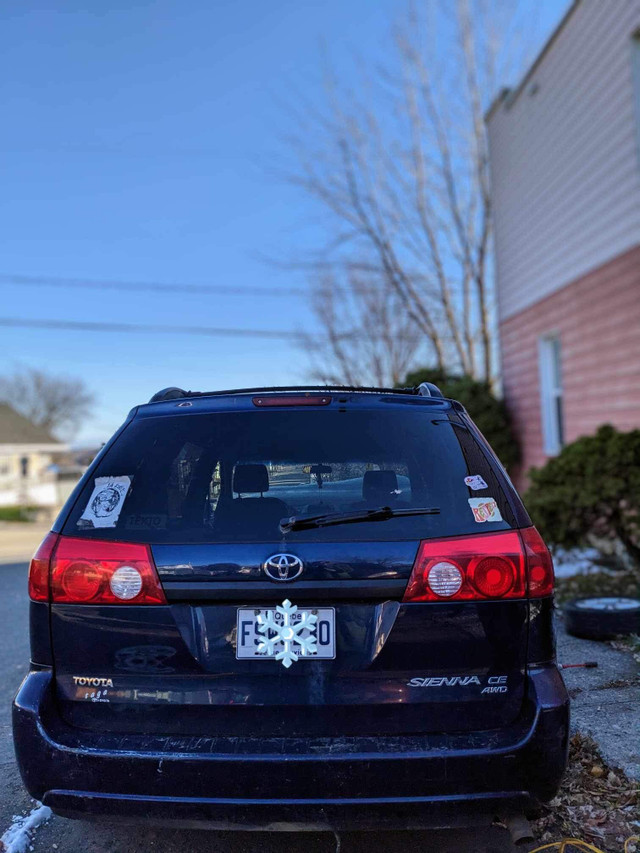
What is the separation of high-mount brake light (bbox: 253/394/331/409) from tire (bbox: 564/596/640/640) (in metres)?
3.20

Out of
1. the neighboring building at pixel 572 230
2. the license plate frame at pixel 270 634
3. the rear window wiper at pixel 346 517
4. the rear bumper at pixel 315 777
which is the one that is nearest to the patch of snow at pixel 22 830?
the rear bumper at pixel 315 777

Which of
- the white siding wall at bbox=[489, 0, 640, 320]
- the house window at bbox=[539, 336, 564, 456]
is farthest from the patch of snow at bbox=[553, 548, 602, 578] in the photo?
the white siding wall at bbox=[489, 0, 640, 320]

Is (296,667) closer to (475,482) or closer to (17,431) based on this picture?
(475,482)

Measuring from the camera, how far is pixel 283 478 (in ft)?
8.79

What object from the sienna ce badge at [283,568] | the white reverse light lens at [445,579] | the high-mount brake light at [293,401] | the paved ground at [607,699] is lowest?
the paved ground at [607,699]

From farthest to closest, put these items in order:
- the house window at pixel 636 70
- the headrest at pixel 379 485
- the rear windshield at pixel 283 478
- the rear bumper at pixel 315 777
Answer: the house window at pixel 636 70
the headrest at pixel 379 485
the rear windshield at pixel 283 478
the rear bumper at pixel 315 777

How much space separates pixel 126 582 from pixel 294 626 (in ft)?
1.82

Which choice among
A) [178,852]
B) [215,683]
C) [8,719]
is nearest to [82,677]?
[215,683]

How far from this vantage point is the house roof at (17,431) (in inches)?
1588

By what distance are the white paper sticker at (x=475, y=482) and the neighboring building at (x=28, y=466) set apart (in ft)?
100.0

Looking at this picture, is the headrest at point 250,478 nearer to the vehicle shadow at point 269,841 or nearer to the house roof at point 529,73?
the vehicle shadow at point 269,841

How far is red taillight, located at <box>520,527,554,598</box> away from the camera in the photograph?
2350mm

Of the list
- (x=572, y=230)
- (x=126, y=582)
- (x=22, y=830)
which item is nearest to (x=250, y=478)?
(x=126, y=582)

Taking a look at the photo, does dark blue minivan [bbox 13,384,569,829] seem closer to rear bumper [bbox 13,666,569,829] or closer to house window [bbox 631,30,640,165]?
rear bumper [bbox 13,666,569,829]
